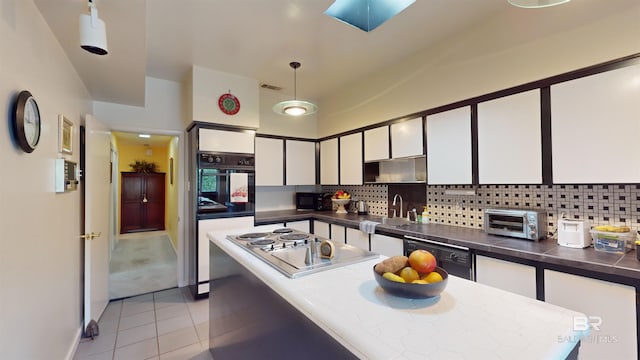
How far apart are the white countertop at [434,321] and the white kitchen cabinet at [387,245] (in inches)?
61.3

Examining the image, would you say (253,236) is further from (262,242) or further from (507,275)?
(507,275)

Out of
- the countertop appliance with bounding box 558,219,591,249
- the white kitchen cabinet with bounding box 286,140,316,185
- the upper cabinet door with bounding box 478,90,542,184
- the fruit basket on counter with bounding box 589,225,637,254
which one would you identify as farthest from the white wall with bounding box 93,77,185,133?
the fruit basket on counter with bounding box 589,225,637,254

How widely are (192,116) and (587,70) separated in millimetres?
3599

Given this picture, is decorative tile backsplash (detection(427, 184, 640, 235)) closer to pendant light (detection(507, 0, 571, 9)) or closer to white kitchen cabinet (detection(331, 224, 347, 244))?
white kitchen cabinet (detection(331, 224, 347, 244))

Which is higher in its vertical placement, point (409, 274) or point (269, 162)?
point (269, 162)

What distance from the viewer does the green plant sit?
7598 millimetres

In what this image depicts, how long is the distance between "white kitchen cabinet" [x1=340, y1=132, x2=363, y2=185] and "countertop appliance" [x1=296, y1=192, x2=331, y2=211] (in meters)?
0.51

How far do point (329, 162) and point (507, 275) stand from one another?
280 cm

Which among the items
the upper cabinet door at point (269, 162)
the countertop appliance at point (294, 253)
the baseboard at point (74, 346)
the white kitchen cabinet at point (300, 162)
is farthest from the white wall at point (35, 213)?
the white kitchen cabinet at point (300, 162)

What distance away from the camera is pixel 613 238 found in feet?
5.83

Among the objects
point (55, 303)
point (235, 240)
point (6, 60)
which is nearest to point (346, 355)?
point (235, 240)

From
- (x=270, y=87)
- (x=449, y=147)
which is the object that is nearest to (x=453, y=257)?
(x=449, y=147)

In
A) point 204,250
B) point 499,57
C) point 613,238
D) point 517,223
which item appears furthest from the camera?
point 204,250

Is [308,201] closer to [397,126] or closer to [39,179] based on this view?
[397,126]
